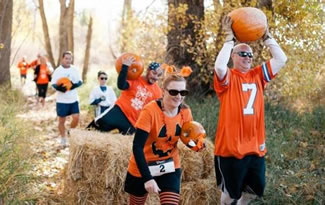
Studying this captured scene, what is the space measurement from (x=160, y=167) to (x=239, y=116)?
3.25ft

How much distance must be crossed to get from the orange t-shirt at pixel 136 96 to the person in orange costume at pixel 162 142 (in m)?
2.68

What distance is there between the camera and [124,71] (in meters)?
7.07

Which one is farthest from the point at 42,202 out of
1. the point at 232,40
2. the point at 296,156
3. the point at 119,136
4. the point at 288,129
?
the point at 288,129

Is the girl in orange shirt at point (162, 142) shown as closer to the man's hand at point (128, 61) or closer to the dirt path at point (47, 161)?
the dirt path at point (47, 161)

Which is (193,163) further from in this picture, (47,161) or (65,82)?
(65,82)

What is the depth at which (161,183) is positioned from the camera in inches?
176

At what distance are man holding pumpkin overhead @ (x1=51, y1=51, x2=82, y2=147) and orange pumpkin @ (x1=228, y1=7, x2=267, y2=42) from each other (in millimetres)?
5062

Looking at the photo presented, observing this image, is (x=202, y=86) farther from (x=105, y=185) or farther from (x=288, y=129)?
(x=105, y=185)

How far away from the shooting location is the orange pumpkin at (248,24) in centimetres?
478

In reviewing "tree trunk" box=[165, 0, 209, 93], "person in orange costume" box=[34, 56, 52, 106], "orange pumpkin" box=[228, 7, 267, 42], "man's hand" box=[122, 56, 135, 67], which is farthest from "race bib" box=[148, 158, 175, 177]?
"person in orange costume" box=[34, 56, 52, 106]

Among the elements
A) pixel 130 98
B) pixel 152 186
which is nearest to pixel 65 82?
pixel 130 98

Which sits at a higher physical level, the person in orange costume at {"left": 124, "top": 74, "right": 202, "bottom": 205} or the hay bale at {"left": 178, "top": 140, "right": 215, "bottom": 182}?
the person in orange costume at {"left": 124, "top": 74, "right": 202, "bottom": 205}

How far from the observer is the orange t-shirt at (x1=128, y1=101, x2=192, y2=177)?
431 centimetres

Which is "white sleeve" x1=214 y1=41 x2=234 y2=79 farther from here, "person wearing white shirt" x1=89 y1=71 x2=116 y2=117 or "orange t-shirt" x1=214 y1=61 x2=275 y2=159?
"person wearing white shirt" x1=89 y1=71 x2=116 y2=117
